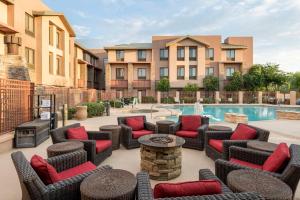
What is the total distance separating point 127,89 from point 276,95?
85.1 ft

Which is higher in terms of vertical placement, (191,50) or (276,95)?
(191,50)

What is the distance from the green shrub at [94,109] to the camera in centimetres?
1508

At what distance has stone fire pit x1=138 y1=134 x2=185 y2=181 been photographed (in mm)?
4582

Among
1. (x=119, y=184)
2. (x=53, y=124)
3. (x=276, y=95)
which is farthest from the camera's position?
(x=276, y=95)

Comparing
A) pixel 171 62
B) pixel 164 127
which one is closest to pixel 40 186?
pixel 164 127

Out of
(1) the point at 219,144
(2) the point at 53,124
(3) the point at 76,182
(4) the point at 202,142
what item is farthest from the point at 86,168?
(2) the point at 53,124

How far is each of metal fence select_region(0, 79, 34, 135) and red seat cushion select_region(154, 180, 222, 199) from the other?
7457 mm

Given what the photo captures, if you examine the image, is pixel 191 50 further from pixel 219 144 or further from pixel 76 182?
pixel 76 182

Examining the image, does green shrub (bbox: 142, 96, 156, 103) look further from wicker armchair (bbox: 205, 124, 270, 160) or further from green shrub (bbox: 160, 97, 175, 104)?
wicker armchair (bbox: 205, 124, 270, 160)

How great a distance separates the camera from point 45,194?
261 centimetres

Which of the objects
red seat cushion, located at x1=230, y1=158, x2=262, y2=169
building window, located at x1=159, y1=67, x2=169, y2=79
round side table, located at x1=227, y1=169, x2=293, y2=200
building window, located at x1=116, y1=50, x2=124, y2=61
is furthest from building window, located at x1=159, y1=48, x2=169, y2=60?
round side table, located at x1=227, y1=169, x2=293, y2=200

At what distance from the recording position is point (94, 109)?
15.3m

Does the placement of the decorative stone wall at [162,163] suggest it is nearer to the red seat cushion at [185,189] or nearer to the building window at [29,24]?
the red seat cushion at [185,189]

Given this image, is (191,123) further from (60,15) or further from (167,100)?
(167,100)
